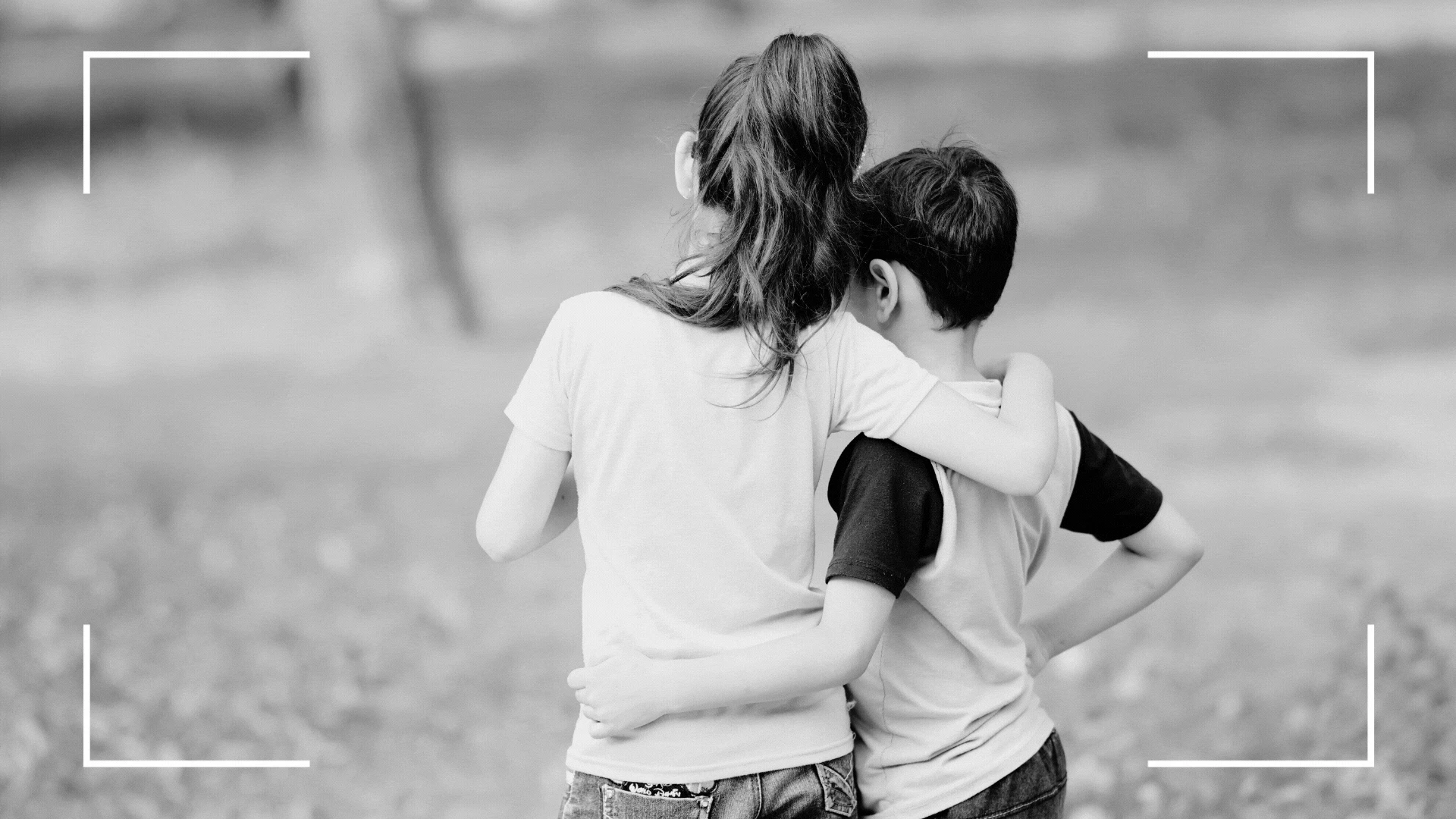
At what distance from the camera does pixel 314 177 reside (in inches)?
148

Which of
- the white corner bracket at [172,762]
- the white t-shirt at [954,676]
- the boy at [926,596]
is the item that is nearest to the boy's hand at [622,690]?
the boy at [926,596]

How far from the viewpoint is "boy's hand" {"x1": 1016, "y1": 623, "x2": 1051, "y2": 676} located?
1601mm

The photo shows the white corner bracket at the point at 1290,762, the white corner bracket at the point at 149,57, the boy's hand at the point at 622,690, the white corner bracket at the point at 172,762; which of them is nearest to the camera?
the boy's hand at the point at 622,690

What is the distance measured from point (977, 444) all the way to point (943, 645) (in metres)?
0.25

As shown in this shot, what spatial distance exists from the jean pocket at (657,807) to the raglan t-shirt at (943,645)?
217 mm

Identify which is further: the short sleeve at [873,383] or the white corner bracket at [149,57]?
the white corner bracket at [149,57]

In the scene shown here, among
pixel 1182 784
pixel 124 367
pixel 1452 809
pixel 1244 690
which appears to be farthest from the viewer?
pixel 124 367

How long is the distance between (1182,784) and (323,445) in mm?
2455

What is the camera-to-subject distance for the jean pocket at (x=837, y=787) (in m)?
1.32

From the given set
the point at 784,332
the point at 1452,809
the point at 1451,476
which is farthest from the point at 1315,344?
the point at 784,332

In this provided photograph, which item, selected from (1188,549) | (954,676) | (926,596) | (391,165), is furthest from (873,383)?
(391,165)

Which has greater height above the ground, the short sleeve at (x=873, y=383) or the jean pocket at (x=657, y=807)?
the short sleeve at (x=873, y=383)

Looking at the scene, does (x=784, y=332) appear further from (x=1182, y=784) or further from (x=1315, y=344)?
(x=1315, y=344)

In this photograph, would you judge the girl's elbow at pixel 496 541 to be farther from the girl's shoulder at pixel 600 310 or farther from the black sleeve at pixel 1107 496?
the black sleeve at pixel 1107 496
